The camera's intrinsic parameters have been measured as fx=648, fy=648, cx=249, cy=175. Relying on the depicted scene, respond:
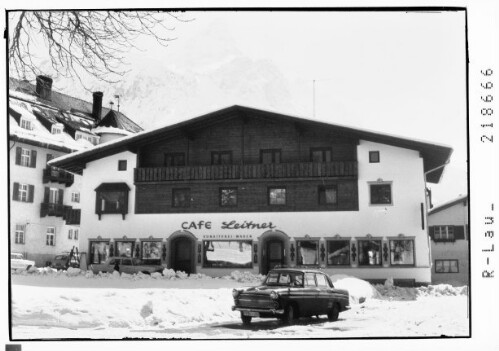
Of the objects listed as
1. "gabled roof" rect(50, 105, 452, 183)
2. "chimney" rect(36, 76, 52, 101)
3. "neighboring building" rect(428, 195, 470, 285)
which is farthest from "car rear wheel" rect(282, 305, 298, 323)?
"chimney" rect(36, 76, 52, 101)

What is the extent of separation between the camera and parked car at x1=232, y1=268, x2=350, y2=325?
32.7 ft

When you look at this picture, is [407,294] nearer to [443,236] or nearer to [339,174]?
[443,236]

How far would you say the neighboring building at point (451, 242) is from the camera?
1033 centimetres

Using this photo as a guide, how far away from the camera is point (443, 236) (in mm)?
10594

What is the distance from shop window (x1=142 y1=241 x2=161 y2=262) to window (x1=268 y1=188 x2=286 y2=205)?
2063 mm

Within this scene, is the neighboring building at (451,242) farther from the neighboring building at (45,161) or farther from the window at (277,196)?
the neighboring building at (45,161)

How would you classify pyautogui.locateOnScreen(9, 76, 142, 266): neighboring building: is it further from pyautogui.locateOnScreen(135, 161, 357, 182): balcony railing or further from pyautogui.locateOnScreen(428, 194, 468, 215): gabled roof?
pyautogui.locateOnScreen(428, 194, 468, 215): gabled roof

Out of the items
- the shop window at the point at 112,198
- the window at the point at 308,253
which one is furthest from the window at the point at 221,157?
the window at the point at 308,253

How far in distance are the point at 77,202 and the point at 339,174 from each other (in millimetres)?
4535

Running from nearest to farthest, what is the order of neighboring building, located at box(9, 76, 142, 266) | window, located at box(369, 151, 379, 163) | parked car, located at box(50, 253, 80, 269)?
neighboring building, located at box(9, 76, 142, 266), parked car, located at box(50, 253, 80, 269), window, located at box(369, 151, 379, 163)

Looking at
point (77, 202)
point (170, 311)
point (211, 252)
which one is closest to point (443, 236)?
point (211, 252)

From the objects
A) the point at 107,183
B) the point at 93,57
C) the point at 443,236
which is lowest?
the point at 443,236

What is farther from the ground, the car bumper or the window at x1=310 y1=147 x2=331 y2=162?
the window at x1=310 y1=147 x2=331 y2=162

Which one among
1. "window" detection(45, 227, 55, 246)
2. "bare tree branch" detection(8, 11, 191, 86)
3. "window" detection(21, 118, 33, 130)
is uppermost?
"bare tree branch" detection(8, 11, 191, 86)
